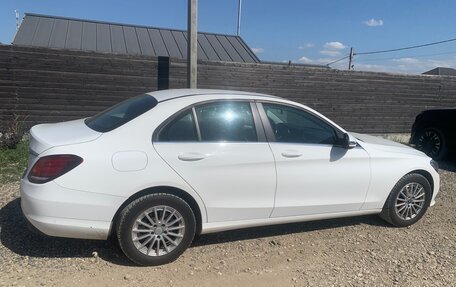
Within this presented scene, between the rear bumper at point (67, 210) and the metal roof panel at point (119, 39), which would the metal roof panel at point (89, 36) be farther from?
the rear bumper at point (67, 210)

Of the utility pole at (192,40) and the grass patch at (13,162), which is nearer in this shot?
the grass patch at (13,162)

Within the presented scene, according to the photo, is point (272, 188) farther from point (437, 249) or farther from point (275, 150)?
point (437, 249)

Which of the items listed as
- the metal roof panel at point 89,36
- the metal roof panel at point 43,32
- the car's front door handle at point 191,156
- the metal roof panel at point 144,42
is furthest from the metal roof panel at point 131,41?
the car's front door handle at point 191,156

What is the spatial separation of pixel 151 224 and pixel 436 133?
752 cm

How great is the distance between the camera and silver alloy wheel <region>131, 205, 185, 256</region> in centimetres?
356

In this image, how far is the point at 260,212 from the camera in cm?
404

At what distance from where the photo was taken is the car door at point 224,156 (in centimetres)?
368

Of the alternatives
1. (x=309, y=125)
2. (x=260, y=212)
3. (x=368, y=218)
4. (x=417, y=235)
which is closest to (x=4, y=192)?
(x=260, y=212)

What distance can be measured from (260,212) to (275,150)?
2.06 feet

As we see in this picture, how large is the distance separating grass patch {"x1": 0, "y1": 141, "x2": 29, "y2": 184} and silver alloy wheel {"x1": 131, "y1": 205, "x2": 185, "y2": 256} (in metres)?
3.35

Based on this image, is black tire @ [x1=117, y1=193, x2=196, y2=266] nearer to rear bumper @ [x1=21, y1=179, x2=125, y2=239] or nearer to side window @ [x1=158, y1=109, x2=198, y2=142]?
rear bumper @ [x1=21, y1=179, x2=125, y2=239]

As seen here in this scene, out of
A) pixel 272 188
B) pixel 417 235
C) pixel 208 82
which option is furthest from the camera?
pixel 208 82

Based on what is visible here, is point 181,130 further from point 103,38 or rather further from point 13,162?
point 103,38

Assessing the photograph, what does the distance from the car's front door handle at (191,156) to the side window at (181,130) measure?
14cm
